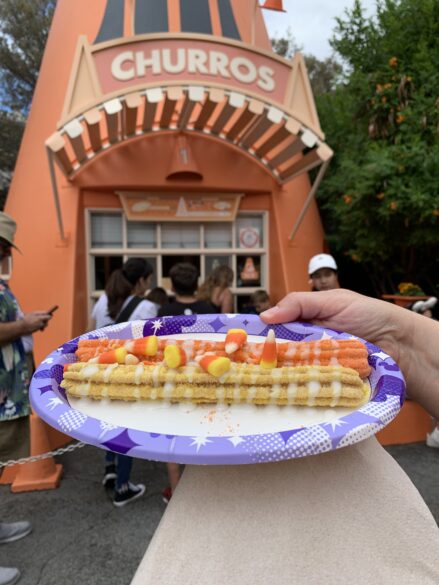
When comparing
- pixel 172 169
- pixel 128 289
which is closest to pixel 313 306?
pixel 128 289

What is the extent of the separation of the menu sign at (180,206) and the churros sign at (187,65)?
179 cm

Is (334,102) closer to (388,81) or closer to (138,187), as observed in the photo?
(388,81)

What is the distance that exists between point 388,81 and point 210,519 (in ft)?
20.8

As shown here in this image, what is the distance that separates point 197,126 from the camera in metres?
5.69

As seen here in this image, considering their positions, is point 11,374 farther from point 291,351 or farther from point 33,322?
point 291,351

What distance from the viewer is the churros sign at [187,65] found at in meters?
4.34

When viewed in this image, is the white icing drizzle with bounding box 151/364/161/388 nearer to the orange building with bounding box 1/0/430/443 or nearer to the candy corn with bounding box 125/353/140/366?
the candy corn with bounding box 125/353/140/366

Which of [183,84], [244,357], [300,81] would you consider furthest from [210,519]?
[300,81]

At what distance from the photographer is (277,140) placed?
539 centimetres

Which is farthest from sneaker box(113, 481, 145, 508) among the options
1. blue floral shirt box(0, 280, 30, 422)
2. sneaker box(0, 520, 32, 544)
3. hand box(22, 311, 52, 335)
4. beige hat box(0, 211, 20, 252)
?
beige hat box(0, 211, 20, 252)

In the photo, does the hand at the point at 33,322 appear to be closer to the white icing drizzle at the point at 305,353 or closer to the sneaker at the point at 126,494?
the sneaker at the point at 126,494

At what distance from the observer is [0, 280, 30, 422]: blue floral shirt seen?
8.93 ft

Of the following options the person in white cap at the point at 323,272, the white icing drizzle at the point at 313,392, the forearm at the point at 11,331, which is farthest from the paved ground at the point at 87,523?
the white icing drizzle at the point at 313,392

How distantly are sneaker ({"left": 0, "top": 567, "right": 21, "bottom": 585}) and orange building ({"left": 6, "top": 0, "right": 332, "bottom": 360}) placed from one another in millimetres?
3156
